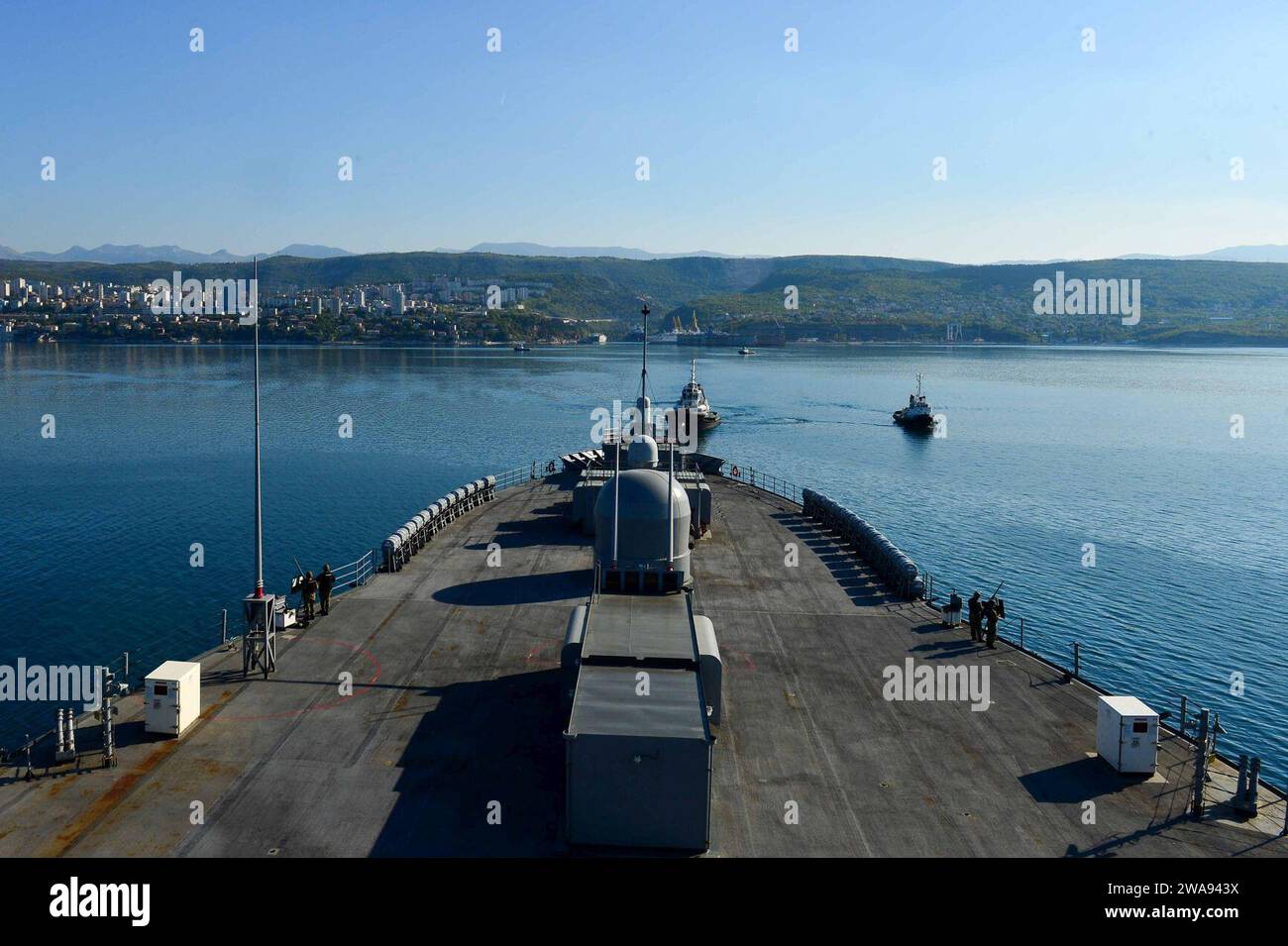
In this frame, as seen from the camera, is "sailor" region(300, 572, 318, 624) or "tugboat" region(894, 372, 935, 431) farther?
"tugboat" region(894, 372, 935, 431)

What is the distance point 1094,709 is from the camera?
23.4m

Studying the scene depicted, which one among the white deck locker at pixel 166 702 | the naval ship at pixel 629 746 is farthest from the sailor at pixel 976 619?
the white deck locker at pixel 166 702

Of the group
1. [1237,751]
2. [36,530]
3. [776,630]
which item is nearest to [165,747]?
[776,630]

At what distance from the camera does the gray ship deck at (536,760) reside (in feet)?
55.2

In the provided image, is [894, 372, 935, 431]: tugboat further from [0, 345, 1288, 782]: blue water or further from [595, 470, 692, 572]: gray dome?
[595, 470, 692, 572]: gray dome

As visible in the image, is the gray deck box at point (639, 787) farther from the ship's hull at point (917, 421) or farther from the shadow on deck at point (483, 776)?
the ship's hull at point (917, 421)

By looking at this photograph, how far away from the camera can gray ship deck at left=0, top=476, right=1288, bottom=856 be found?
1681cm

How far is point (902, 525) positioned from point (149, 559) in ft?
159

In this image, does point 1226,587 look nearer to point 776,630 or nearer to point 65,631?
point 776,630

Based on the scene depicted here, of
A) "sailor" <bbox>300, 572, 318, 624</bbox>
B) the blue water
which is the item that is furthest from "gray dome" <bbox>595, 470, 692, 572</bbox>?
the blue water

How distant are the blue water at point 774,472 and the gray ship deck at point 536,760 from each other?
13.5 metres

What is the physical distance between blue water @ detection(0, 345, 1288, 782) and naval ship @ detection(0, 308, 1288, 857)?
13290 mm

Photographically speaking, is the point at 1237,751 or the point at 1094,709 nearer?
the point at 1094,709

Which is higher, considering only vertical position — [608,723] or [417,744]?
[608,723]
